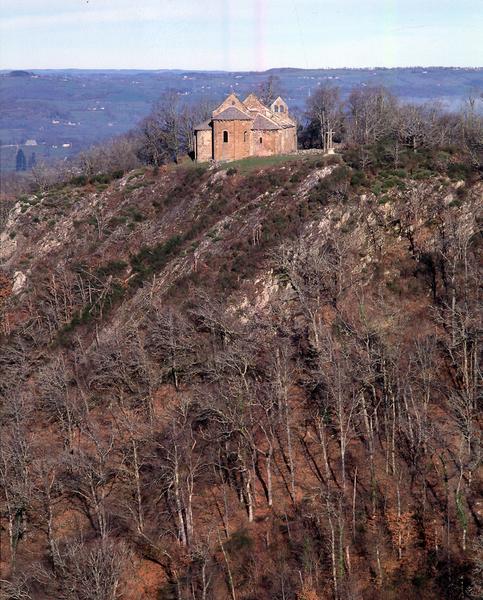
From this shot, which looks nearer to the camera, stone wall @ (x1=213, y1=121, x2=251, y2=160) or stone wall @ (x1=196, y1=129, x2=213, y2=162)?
stone wall @ (x1=213, y1=121, x2=251, y2=160)

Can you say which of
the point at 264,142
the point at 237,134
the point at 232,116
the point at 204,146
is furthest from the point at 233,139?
the point at 204,146

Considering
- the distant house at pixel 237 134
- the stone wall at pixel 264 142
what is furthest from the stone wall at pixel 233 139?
the stone wall at pixel 264 142

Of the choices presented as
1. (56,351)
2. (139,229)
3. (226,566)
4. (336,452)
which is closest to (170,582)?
(226,566)

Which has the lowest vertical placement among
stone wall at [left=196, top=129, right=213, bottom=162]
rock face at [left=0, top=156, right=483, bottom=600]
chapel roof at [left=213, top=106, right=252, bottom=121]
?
rock face at [left=0, top=156, right=483, bottom=600]

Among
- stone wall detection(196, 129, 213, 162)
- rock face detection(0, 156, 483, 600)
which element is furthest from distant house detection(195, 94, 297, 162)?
rock face detection(0, 156, 483, 600)

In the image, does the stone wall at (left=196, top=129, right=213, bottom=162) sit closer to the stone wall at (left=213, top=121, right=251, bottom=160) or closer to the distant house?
the distant house

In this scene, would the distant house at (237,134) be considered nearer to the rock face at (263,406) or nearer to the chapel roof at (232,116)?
the chapel roof at (232,116)

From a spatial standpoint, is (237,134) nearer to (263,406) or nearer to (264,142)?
(264,142)
